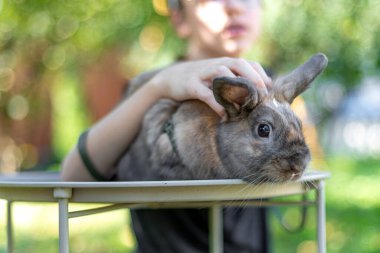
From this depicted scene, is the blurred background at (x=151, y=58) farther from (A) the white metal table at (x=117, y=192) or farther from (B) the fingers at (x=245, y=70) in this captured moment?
(A) the white metal table at (x=117, y=192)

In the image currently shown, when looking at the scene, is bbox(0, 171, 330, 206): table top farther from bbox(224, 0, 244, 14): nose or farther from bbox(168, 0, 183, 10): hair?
bbox(168, 0, 183, 10): hair

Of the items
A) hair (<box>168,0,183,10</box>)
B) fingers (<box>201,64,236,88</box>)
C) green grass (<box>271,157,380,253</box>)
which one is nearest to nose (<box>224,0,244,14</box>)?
hair (<box>168,0,183,10</box>)

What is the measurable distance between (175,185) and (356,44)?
325 cm

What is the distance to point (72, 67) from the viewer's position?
5.64 m

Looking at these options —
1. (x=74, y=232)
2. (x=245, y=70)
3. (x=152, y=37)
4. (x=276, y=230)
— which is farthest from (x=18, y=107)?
(x=245, y=70)

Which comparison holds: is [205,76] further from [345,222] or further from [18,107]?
[18,107]

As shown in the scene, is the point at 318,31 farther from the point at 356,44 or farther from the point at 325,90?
the point at 325,90

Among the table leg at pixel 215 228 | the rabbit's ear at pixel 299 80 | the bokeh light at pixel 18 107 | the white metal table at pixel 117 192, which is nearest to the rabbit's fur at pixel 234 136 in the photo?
the rabbit's ear at pixel 299 80

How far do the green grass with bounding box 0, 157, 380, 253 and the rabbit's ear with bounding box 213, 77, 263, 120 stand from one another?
2.27m

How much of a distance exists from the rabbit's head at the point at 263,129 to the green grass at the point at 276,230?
7.29 feet

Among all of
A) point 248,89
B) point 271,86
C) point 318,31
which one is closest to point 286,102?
point 271,86

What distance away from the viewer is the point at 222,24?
215 cm

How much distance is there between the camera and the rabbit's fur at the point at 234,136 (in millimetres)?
1583

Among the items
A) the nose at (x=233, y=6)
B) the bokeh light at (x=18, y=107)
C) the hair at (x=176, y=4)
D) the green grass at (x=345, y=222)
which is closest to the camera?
the nose at (x=233, y=6)
